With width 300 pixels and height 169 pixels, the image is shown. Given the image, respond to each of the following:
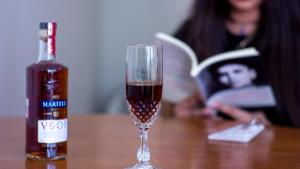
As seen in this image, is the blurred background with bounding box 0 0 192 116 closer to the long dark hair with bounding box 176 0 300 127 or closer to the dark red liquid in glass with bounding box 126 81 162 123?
the long dark hair with bounding box 176 0 300 127

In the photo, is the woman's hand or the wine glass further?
the woman's hand

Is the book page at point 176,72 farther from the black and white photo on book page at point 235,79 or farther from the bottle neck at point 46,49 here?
the bottle neck at point 46,49

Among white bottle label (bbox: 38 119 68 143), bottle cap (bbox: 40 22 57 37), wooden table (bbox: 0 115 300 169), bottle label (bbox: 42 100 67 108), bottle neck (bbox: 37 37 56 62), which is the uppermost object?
bottle cap (bbox: 40 22 57 37)

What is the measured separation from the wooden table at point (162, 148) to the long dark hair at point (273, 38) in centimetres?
40

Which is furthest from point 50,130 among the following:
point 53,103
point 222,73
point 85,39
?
point 85,39

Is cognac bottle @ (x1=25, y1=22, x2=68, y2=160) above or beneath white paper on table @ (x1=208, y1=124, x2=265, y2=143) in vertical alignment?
above

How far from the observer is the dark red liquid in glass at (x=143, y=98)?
81 cm

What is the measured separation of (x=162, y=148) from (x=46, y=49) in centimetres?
32

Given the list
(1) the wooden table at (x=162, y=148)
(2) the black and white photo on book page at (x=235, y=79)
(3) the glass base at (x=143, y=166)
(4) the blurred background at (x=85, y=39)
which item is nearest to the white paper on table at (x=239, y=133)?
(1) the wooden table at (x=162, y=148)

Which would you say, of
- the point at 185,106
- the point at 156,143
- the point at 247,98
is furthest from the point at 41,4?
the point at 156,143

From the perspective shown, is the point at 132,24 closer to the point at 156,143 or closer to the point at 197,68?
the point at 197,68

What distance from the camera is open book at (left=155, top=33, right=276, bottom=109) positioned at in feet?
4.60

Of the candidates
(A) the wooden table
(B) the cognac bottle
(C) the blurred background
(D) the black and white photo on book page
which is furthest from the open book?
(B) the cognac bottle

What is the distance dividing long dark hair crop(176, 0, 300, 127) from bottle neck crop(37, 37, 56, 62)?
107cm
